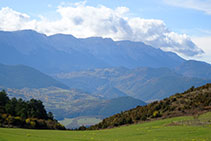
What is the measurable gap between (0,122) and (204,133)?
124 ft

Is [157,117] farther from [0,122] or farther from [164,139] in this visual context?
[0,122]

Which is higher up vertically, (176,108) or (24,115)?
(24,115)

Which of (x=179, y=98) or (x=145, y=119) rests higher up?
(x=179, y=98)

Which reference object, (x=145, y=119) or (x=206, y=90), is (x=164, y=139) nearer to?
(x=145, y=119)

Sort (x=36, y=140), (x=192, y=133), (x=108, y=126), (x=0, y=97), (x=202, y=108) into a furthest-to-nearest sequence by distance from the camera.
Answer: (x=0, y=97)
(x=108, y=126)
(x=202, y=108)
(x=192, y=133)
(x=36, y=140)

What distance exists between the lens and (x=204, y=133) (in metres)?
36.8

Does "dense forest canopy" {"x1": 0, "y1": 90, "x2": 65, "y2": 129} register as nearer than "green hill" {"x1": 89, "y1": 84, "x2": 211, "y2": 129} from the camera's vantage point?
Yes

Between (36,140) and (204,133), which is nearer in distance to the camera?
(36,140)

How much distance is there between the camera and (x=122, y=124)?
6581 centimetres

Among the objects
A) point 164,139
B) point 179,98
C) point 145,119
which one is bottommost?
point 164,139

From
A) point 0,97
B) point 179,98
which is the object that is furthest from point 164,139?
point 0,97

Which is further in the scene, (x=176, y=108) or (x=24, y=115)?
(x=24, y=115)

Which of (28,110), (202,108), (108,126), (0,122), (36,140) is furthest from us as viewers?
(28,110)

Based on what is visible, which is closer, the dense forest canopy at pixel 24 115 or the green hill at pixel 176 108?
the dense forest canopy at pixel 24 115
